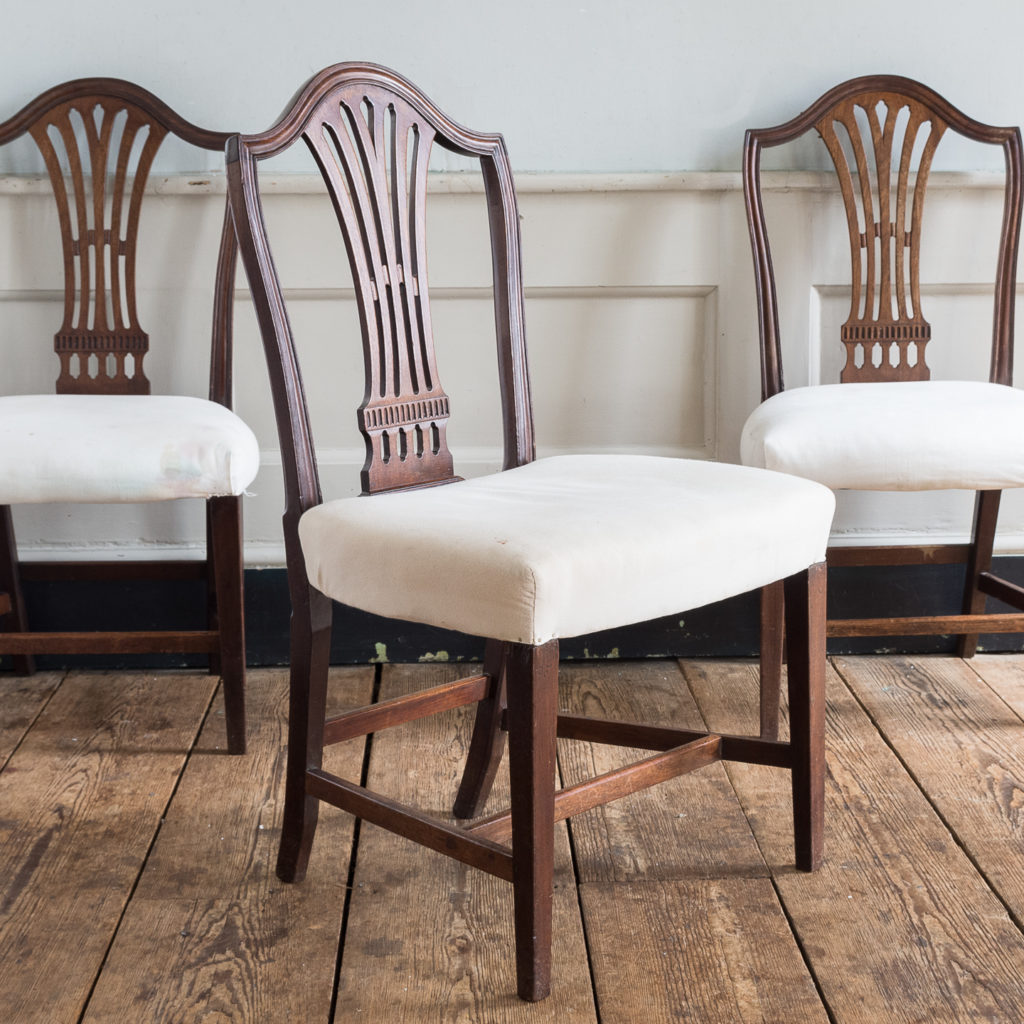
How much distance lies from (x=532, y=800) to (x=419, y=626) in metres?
1.01

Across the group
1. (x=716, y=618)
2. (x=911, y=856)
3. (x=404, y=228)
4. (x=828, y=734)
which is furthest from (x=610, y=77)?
(x=911, y=856)

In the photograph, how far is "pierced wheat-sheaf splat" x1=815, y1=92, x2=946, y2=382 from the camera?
1848 millimetres

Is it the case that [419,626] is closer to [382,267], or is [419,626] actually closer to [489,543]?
[382,267]

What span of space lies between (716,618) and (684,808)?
639mm

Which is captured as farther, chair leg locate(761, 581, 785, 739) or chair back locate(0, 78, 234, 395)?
chair back locate(0, 78, 234, 395)

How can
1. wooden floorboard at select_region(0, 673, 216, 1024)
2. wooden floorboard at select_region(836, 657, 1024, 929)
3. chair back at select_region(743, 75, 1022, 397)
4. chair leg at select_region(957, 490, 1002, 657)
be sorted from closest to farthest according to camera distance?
wooden floorboard at select_region(0, 673, 216, 1024), wooden floorboard at select_region(836, 657, 1024, 929), chair back at select_region(743, 75, 1022, 397), chair leg at select_region(957, 490, 1002, 657)

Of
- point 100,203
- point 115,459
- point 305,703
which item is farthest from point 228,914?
point 100,203

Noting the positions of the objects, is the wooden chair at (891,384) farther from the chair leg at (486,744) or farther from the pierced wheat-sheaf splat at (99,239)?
the pierced wheat-sheaf splat at (99,239)

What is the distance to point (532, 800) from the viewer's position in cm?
104

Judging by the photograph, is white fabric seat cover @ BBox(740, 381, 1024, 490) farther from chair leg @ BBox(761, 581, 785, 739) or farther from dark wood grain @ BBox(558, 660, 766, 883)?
dark wood grain @ BBox(558, 660, 766, 883)

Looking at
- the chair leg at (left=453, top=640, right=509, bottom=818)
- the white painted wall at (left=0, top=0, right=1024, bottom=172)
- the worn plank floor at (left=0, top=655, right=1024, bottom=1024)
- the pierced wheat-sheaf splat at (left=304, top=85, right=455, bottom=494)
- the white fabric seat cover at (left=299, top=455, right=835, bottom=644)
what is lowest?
the worn plank floor at (left=0, top=655, right=1024, bottom=1024)

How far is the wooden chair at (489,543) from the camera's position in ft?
3.36

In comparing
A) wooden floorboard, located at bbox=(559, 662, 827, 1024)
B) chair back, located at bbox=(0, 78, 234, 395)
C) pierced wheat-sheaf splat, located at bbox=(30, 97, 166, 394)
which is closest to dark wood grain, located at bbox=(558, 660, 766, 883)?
wooden floorboard, located at bbox=(559, 662, 827, 1024)

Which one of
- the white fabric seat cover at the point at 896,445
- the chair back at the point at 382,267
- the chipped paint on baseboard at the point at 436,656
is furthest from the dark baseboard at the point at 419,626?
the chair back at the point at 382,267
